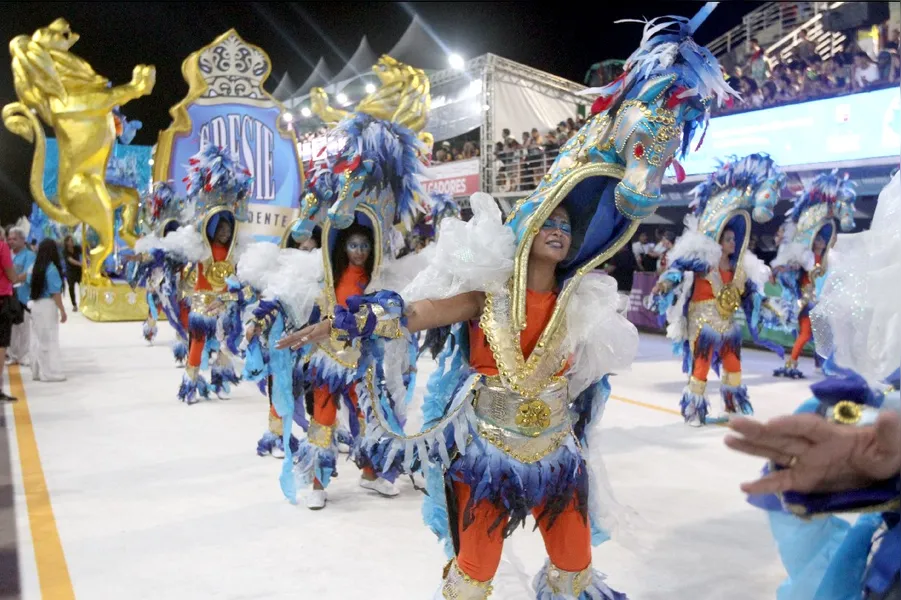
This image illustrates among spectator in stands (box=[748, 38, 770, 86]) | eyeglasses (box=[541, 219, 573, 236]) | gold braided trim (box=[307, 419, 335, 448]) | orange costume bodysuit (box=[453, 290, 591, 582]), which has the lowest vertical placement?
gold braided trim (box=[307, 419, 335, 448])

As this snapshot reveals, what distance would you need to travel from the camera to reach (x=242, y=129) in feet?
41.8

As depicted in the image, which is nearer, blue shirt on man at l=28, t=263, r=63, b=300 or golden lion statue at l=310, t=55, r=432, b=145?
golden lion statue at l=310, t=55, r=432, b=145

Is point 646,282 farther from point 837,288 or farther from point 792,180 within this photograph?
point 837,288

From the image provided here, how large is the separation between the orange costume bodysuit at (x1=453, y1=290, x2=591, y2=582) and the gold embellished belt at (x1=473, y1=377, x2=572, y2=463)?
0.28ft

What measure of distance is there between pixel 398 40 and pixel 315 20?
330 centimetres

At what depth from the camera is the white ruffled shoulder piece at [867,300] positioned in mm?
1262

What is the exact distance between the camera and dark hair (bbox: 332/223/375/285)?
4.11m

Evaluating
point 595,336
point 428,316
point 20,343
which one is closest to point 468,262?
point 428,316

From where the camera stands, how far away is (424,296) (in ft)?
7.55

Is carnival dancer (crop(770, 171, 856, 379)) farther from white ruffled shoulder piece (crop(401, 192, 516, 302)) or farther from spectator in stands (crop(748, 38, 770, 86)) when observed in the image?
white ruffled shoulder piece (crop(401, 192, 516, 302))

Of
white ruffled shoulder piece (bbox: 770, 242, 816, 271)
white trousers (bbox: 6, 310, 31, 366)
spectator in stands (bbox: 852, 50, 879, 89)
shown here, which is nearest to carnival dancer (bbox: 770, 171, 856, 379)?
white ruffled shoulder piece (bbox: 770, 242, 816, 271)

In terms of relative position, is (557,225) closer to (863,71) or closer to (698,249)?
(698,249)

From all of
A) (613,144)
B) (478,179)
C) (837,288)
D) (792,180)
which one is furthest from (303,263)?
(478,179)

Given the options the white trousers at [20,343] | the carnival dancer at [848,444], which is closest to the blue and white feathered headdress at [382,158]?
the carnival dancer at [848,444]
